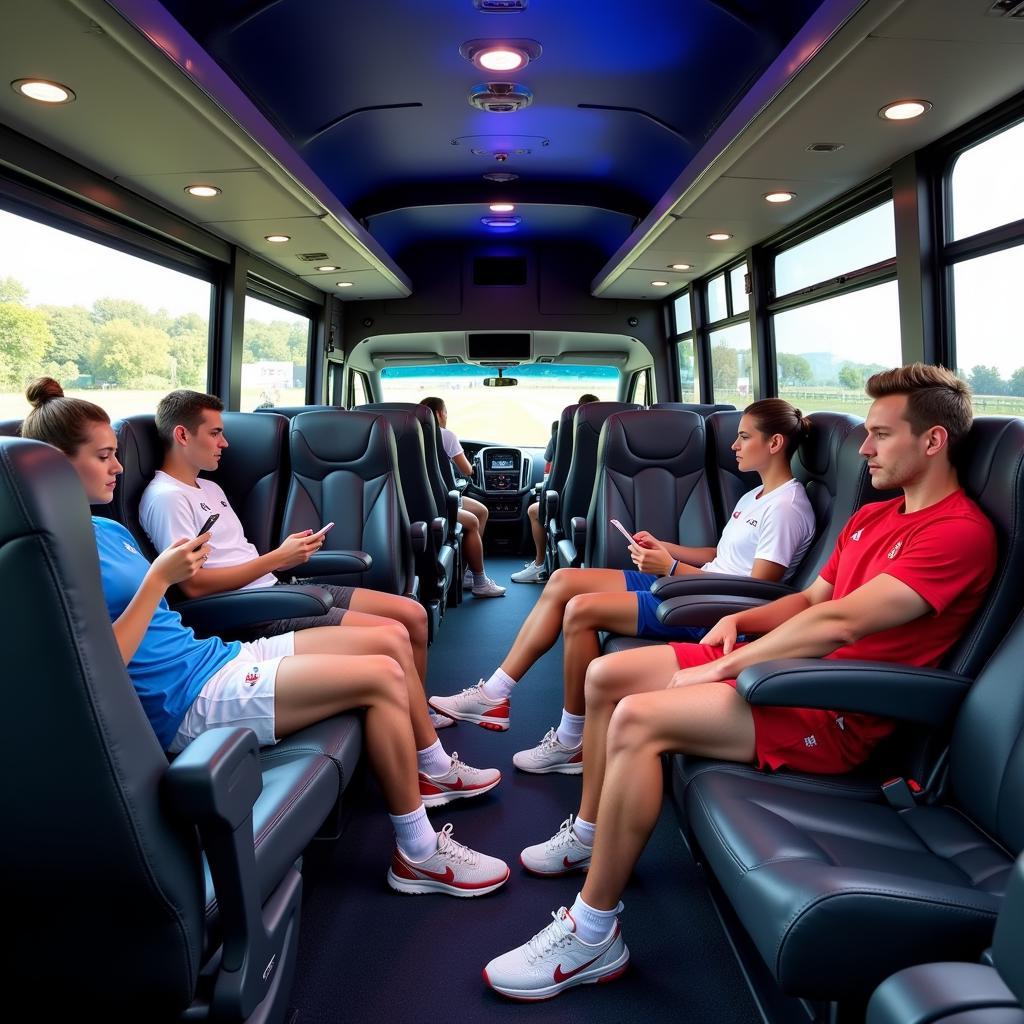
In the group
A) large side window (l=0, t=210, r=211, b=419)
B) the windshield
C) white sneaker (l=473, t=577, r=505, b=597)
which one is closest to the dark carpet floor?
large side window (l=0, t=210, r=211, b=419)

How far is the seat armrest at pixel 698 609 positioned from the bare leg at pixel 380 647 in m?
0.77

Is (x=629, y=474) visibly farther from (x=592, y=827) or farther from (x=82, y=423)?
(x=82, y=423)

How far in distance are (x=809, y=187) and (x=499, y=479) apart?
4.06 meters

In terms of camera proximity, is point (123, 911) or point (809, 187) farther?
point (809, 187)

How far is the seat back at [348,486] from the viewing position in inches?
134

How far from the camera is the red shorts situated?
5.74 feet

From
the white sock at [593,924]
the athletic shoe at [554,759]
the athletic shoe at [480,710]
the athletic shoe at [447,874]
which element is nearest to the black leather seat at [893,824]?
the white sock at [593,924]

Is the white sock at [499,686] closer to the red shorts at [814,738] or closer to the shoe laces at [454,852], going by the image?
the shoe laces at [454,852]

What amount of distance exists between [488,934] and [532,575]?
14.7ft

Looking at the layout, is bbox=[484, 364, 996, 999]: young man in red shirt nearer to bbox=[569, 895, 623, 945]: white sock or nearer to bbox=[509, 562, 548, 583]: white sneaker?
bbox=[569, 895, 623, 945]: white sock

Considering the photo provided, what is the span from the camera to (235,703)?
72.3 inches

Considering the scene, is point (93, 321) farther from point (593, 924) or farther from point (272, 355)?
point (593, 924)

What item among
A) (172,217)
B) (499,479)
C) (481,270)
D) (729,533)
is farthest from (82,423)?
(481,270)

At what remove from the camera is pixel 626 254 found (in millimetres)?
6141
